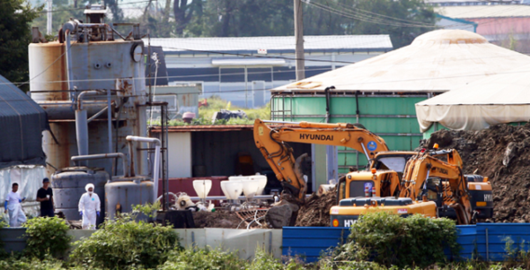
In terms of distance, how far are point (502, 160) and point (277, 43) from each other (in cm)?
5002

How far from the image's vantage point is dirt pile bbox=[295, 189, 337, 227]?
17906 mm

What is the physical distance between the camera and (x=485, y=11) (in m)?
98.5

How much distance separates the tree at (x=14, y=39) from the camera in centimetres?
2856

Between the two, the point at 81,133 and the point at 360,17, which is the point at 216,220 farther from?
the point at 360,17

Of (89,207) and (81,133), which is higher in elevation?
(81,133)

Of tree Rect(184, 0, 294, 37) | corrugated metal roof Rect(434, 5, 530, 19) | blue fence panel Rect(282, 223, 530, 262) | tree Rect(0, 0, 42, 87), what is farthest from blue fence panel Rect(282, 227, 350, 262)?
A: corrugated metal roof Rect(434, 5, 530, 19)

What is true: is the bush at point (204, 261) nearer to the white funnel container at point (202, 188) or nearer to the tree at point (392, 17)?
the white funnel container at point (202, 188)

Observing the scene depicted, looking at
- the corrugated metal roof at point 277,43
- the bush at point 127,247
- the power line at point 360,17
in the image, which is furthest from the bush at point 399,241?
the power line at point 360,17

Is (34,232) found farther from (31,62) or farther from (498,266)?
(31,62)

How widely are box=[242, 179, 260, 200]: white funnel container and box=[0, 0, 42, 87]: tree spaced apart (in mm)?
12452

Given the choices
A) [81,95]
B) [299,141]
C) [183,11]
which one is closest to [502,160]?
[299,141]

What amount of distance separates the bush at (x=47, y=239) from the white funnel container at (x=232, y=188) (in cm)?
950

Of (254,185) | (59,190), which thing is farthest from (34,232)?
(254,185)

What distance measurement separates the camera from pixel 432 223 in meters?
11.9
